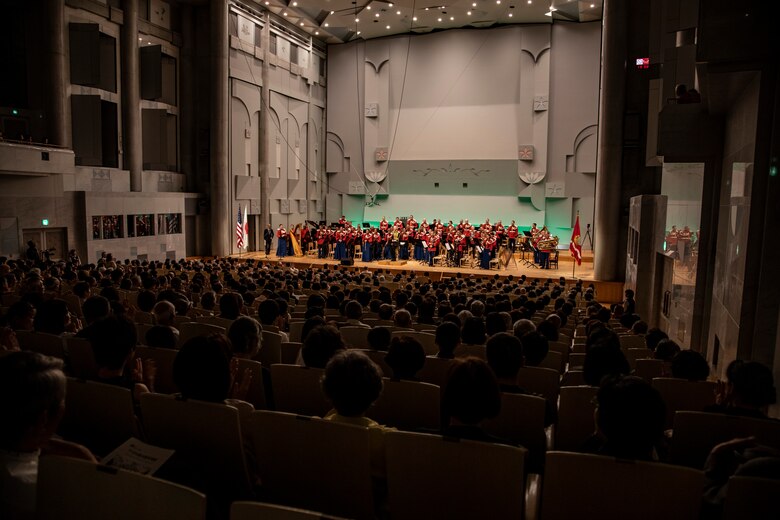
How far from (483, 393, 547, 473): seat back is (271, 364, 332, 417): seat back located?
1102mm

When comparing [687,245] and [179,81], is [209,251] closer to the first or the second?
[179,81]

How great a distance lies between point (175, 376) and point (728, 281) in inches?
276

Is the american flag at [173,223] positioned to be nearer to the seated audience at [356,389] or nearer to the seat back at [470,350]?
the seat back at [470,350]

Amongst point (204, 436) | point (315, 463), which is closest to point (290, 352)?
point (204, 436)

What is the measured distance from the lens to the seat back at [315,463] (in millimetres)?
2398

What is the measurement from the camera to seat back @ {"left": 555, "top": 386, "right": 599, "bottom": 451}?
3520 millimetres

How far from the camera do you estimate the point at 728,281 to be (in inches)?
284

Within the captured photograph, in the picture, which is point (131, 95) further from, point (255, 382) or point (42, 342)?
point (255, 382)

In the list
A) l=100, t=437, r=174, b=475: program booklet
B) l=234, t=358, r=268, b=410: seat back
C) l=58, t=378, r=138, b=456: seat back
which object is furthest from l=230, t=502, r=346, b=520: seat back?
l=234, t=358, r=268, b=410: seat back

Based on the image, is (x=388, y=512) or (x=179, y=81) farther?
(x=179, y=81)

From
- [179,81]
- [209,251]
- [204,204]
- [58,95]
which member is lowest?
[209,251]

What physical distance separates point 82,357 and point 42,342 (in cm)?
40

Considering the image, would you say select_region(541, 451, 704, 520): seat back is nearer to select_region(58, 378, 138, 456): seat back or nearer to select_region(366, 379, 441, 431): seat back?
select_region(366, 379, 441, 431): seat back

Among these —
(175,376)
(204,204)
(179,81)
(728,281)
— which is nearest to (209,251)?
(204,204)
